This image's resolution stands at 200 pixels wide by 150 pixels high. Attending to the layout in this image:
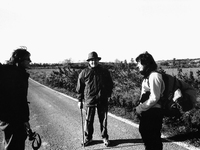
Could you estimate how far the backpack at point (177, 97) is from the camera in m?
2.64

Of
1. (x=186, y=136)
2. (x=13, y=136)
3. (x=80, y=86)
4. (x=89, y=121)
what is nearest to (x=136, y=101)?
(x=186, y=136)

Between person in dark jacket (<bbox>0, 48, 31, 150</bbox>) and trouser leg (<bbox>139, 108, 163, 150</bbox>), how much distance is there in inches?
74.6

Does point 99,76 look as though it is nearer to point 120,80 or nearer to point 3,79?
point 3,79

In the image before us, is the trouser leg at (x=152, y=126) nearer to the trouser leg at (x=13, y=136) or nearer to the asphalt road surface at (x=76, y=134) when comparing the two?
the asphalt road surface at (x=76, y=134)

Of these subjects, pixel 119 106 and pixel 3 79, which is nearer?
pixel 3 79

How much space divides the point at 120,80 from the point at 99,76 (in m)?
6.99

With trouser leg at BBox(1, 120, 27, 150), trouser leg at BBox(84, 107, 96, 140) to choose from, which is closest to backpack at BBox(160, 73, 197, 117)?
trouser leg at BBox(84, 107, 96, 140)

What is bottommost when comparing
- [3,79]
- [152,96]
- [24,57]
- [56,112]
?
[56,112]

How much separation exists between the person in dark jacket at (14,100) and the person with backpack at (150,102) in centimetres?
180

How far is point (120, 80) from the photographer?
1105 centimetres

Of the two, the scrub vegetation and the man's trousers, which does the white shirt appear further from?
the scrub vegetation

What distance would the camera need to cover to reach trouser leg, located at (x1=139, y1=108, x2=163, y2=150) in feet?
9.14

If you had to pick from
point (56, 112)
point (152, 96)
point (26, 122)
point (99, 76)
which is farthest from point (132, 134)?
point (56, 112)

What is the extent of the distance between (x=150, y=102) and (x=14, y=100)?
1.99m
